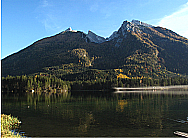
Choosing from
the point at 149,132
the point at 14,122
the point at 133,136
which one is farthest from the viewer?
the point at 14,122

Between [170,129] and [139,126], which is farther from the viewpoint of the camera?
[139,126]

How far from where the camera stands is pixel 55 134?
44.2 meters

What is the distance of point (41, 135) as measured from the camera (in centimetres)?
4350

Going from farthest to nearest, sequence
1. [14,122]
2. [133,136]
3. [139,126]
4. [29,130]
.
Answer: [14,122]
[139,126]
[29,130]
[133,136]

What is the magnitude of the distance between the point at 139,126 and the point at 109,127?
8035mm

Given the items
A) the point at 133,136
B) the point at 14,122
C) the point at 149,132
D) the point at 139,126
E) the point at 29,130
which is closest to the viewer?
the point at 133,136

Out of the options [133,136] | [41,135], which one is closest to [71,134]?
[41,135]

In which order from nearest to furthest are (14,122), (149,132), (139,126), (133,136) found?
(133,136) < (149,132) < (139,126) < (14,122)

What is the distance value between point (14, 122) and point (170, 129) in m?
42.5

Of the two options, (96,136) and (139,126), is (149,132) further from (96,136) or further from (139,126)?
(96,136)

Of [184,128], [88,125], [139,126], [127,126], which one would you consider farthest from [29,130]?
[184,128]

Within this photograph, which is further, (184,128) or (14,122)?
(14,122)

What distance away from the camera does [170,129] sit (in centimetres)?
4806

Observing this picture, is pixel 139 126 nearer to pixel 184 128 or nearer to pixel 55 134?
pixel 184 128
